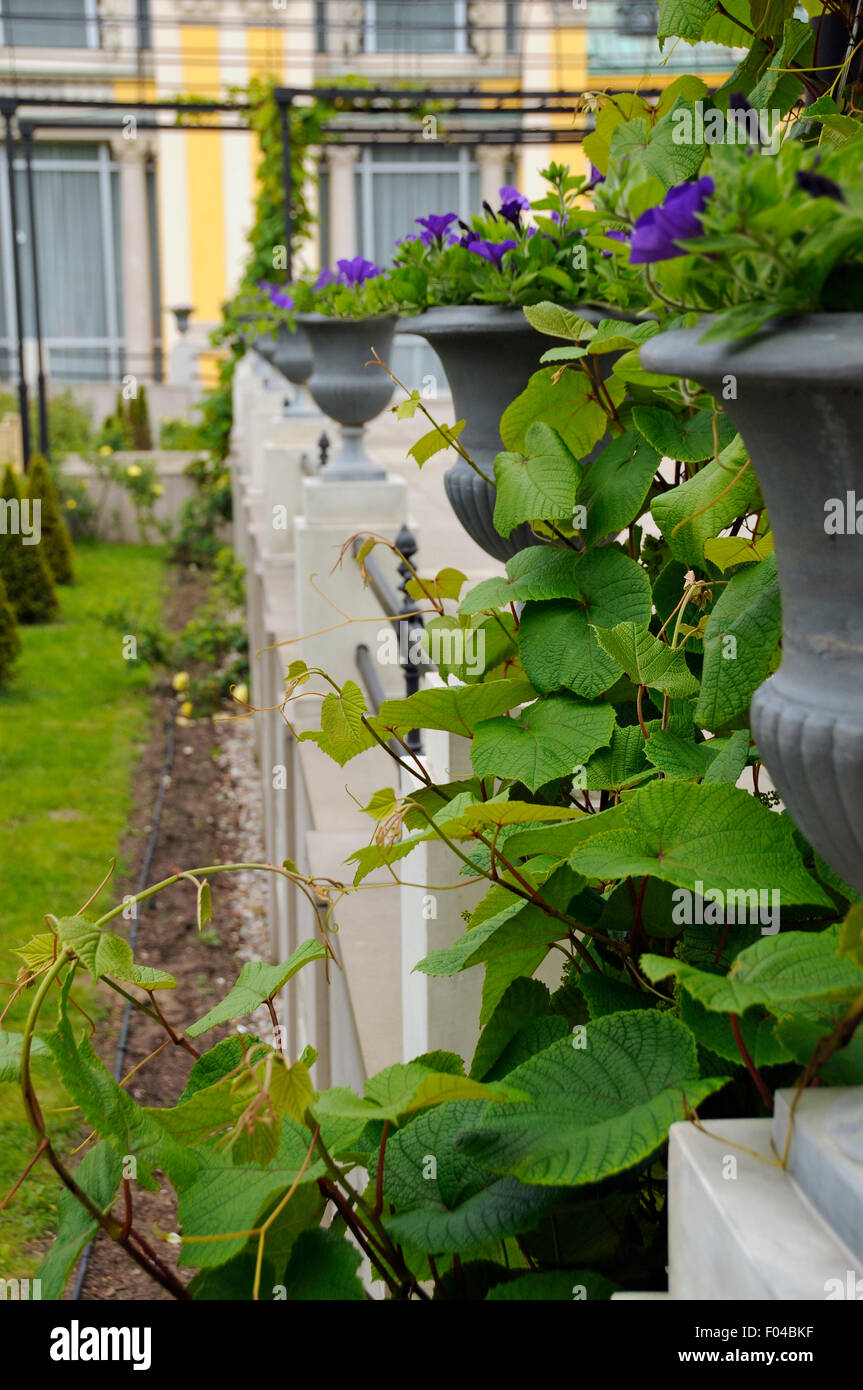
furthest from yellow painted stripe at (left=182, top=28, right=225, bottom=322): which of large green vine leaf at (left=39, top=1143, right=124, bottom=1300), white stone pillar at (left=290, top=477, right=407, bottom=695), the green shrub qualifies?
large green vine leaf at (left=39, top=1143, right=124, bottom=1300)

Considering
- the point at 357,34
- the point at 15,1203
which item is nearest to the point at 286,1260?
the point at 15,1203

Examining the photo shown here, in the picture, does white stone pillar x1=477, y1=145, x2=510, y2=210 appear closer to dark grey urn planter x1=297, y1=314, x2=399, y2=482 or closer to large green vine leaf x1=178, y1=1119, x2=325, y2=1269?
dark grey urn planter x1=297, y1=314, x2=399, y2=482

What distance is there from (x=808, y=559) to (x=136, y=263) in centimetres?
2217

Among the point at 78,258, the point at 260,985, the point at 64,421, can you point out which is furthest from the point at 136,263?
the point at 260,985

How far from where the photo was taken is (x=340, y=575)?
14.8ft

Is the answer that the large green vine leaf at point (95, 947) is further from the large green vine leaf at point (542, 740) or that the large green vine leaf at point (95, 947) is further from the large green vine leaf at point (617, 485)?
the large green vine leaf at point (617, 485)

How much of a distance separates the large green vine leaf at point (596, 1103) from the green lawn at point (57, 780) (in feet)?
12.8

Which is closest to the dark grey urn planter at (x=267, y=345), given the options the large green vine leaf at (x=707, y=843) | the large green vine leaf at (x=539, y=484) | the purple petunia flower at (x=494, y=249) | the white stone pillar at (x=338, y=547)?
the white stone pillar at (x=338, y=547)

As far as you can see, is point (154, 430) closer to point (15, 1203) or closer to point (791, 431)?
point (15, 1203)

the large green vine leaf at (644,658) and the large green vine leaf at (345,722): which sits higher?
the large green vine leaf at (644,658)

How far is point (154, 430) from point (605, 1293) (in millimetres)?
19873

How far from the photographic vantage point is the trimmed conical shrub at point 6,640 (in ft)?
35.8

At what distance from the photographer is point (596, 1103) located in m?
0.95
